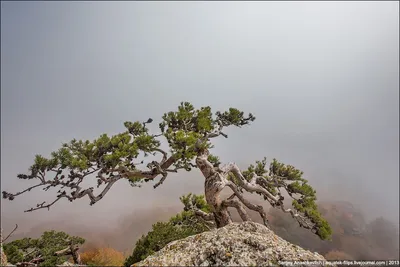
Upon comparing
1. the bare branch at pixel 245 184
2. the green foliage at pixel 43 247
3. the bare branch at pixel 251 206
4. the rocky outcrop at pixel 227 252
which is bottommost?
the green foliage at pixel 43 247

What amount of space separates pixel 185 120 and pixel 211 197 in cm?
449

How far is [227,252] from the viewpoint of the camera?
6262mm

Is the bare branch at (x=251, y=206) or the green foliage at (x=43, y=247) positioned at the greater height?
the bare branch at (x=251, y=206)

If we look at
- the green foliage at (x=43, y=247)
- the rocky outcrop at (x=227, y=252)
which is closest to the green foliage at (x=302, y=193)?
the rocky outcrop at (x=227, y=252)

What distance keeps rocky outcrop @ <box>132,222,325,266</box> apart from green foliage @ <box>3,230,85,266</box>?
11.4 meters

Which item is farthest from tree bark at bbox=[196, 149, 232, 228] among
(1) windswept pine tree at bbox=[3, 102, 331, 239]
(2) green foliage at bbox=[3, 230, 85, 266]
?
(2) green foliage at bbox=[3, 230, 85, 266]

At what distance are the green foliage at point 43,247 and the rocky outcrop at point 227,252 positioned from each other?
1141 centimetres

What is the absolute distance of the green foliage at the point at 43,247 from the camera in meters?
13.4

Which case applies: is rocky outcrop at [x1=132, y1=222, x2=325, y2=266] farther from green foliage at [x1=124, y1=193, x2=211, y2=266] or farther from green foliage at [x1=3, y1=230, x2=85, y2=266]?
green foliage at [x1=3, y1=230, x2=85, y2=266]

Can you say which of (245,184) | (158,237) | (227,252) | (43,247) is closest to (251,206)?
(245,184)

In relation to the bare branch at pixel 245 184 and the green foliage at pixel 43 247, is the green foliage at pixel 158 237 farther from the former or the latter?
the green foliage at pixel 43 247

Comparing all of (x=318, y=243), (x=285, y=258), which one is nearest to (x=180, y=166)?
(x=285, y=258)

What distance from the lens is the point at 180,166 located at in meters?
11.4

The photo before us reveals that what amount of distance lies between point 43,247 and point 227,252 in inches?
602
